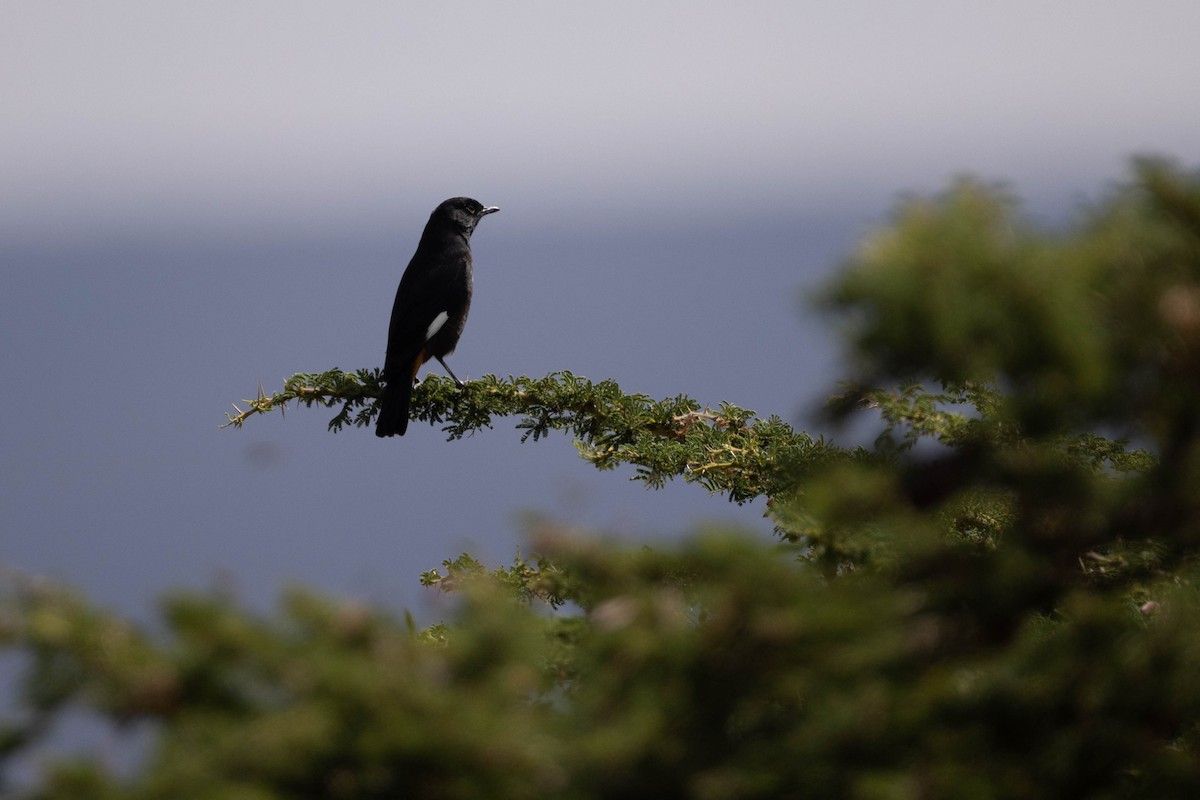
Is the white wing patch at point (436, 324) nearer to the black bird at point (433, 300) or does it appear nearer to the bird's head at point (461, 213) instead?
the black bird at point (433, 300)

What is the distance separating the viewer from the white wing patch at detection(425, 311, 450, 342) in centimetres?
762

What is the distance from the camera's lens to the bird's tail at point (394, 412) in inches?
230

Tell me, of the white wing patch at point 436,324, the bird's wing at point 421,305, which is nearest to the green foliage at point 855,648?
the bird's wing at point 421,305

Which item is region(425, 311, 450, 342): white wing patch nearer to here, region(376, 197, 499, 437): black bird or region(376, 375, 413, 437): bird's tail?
region(376, 197, 499, 437): black bird

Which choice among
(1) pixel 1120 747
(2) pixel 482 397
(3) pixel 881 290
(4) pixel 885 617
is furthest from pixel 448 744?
(2) pixel 482 397

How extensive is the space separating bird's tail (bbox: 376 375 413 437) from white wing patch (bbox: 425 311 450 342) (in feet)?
3.52

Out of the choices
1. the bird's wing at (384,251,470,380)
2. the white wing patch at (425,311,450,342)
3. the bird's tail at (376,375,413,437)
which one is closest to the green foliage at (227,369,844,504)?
the bird's tail at (376,375,413,437)

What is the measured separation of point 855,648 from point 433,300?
267 inches

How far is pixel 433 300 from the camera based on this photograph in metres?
8.07

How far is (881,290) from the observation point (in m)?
1.50

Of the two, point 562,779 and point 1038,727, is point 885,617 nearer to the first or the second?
point 1038,727

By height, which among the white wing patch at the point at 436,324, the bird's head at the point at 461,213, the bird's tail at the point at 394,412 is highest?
the bird's head at the point at 461,213

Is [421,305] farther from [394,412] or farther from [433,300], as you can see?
[394,412]

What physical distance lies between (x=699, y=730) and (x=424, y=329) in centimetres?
621
